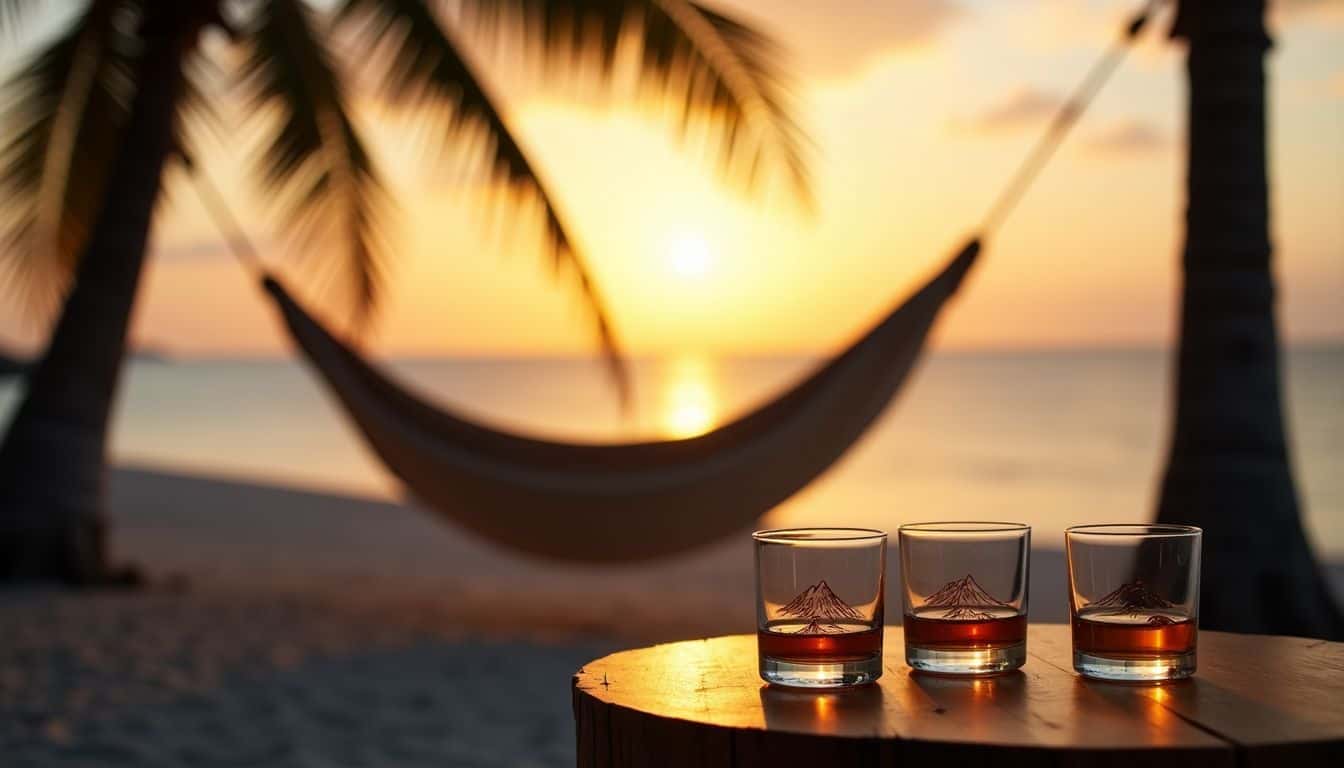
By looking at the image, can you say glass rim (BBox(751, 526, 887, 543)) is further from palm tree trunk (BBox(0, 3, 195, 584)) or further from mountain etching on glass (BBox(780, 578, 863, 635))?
palm tree trunk (BBox(0, 3, 195, 584))

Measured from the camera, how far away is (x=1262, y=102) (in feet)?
8.80

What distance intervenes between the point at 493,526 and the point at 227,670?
2.53ft

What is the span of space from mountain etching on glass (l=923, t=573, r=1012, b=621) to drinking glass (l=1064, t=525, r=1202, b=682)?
0.06 meters

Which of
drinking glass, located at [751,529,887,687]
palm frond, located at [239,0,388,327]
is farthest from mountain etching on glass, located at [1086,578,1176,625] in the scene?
palm frond, located at [239,0,388,327]

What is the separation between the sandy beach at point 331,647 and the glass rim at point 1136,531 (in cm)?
180

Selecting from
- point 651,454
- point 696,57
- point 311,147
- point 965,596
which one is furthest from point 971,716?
point 311,147

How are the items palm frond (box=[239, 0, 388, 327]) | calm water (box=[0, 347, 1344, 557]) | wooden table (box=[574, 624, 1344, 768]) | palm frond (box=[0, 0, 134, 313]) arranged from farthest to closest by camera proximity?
calm water (box=[0, 347, 1344, 557]), palm frond (box=[0, 0, 134, 313]), palm frond (box=[239, 0, 388, 327]), wooden table (box=[574, 624, 1344, 768])

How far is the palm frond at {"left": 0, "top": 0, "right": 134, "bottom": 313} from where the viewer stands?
199 inches

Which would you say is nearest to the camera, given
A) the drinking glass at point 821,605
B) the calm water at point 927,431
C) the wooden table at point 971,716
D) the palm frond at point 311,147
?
the wooden table at point 971,716

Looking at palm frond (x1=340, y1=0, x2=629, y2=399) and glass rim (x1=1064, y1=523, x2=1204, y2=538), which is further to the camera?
palm frond (x1=340, y1=0, x2=629, y2=399)

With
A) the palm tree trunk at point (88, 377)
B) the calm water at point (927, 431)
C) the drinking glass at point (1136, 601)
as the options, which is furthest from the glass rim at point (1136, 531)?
the palm tree trunk at point (88, 377)

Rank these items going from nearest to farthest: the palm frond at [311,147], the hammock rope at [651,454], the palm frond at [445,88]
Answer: the hammock rope at [651,454] → the palm frond at [445,88] → the palm frond at [311,147]

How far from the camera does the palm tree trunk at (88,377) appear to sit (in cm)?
418

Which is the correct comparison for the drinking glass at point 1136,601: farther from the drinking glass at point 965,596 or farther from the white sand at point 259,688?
the white sand at point 259,688
